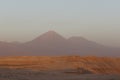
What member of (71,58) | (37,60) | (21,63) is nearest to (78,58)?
(71,58)

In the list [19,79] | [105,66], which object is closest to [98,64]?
[105,66]

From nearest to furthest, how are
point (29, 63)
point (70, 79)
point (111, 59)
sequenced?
point (70, 79) → point (29, 63) → point (111, 59)

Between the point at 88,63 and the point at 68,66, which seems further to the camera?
the point at 88,63

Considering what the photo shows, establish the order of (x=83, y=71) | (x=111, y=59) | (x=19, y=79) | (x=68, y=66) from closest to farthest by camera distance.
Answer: (x=19, y=79) → (x=83, y=71) → (x=68, y=66) → (x=111, y=59)

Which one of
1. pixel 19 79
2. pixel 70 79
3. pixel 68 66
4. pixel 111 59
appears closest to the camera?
pixel 19 79

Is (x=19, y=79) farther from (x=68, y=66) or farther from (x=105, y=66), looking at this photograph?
(x=105, y=66)

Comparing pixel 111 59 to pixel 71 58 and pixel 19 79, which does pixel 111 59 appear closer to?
pixel 71 58

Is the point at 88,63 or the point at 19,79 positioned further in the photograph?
the point at 88,63

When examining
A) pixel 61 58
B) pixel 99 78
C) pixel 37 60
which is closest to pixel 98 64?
pixel 61 58

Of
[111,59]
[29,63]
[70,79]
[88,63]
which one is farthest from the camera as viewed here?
[111,59]
